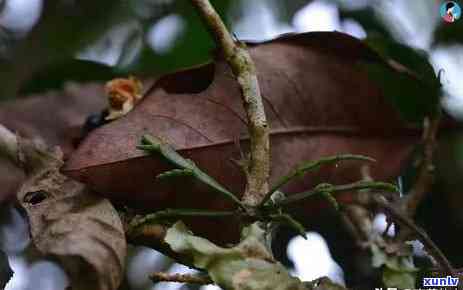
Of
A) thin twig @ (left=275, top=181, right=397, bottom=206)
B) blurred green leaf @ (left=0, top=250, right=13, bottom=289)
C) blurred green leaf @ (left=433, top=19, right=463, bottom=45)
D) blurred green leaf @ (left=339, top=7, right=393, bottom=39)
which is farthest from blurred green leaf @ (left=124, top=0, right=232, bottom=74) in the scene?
thin twig @ (left=275, top=181, right=397, bottom=206)

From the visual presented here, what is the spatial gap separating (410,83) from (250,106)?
0.39 metres

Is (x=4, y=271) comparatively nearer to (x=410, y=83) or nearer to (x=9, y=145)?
(x=9, y=145)

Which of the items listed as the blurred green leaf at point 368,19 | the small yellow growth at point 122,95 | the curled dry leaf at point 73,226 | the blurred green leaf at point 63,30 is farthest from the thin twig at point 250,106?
the blurred green leaf at point 63,30

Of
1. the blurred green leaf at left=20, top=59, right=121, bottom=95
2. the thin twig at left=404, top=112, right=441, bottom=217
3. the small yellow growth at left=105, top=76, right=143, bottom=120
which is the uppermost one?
the blurred green leaf at left=20, top=59, right=121, bottom=95

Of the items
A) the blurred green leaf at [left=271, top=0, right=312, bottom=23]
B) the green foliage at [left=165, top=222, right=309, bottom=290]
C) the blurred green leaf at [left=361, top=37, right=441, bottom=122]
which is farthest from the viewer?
the blurred green leaf at [left=271, top=0, right=312, bottom=23]

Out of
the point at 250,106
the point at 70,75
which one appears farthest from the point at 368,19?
the point at 250,106

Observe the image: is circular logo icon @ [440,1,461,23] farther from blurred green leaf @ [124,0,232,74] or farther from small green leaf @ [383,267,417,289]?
small green leaf @ [383,267,417,289]

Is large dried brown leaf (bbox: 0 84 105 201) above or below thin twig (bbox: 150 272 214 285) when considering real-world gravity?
above

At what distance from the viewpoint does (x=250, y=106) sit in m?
0.73

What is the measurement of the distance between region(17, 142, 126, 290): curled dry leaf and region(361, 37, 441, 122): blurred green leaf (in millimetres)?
456

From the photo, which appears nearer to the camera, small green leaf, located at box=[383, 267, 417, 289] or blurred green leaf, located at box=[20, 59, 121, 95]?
small green leaf, located at box=[383, 267, 417, 289]

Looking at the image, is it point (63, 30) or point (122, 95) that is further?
point (63, 30)

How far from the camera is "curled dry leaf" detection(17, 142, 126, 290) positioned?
0.62m

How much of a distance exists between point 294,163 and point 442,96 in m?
0.32
